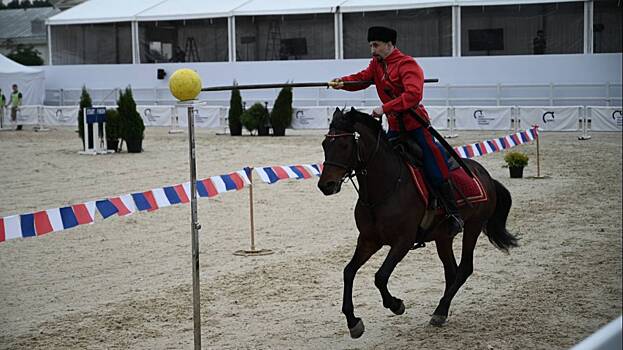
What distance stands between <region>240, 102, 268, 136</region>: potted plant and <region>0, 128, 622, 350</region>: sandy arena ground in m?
11.5

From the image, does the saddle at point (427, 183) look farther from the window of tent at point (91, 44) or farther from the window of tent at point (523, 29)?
the window of tent at point (91, 44)

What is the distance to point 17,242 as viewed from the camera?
11547 mm

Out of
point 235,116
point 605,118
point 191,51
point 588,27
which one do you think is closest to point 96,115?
point 235,116

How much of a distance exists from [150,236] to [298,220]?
2275 mm

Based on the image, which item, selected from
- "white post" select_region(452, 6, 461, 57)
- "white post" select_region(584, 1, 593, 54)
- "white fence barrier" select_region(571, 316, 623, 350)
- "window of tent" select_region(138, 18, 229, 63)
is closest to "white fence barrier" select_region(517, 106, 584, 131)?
"white post" select_region(584, 1, 593, 54)

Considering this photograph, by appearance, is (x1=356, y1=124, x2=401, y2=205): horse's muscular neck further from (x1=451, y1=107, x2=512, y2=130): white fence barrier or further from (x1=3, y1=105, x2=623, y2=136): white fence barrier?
(x1=451, y1=107, x2=512, y2=130): white fence barrier

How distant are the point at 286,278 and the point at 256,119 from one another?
1974 cm

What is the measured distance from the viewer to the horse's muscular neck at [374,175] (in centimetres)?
689

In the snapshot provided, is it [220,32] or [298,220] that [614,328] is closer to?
[298,220]

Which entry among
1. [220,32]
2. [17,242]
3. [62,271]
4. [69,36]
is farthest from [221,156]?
[69,36]

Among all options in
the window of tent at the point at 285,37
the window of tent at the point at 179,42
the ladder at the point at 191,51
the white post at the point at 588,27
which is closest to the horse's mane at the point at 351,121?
the white post at the point at 588,27

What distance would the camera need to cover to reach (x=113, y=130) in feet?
78.3

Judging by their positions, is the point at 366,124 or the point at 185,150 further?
the point at 185,150

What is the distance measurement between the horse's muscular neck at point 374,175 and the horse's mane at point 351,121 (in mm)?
48
